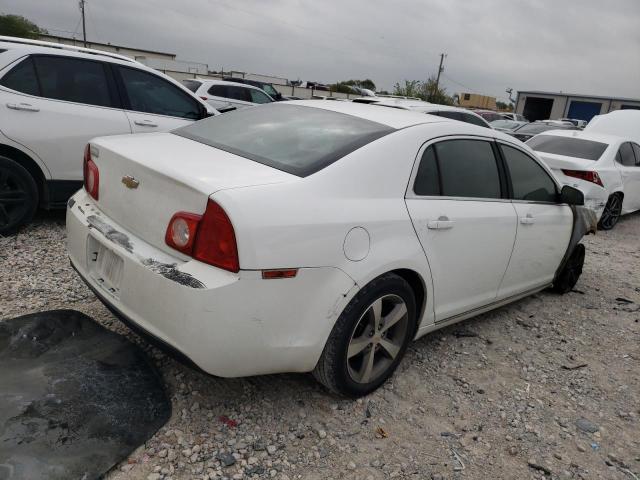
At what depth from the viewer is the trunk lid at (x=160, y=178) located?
2242 mm

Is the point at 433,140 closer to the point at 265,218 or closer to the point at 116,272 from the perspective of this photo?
the point at 265,218

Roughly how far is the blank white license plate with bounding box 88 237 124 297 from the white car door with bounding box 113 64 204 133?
2.83 m

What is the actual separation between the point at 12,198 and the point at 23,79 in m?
1.08

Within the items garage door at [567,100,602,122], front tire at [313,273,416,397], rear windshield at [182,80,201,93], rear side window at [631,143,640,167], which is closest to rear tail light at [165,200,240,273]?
front tire at [313,273,416,397]

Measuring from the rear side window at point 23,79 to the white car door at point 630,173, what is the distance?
27.2 ft

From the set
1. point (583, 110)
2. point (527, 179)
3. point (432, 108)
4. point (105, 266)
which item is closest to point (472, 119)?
point (432, 108)

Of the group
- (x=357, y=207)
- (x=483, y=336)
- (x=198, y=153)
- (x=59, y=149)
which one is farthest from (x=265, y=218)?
(x=59, y=149)

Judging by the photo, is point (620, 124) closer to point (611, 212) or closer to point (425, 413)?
point (611, 212)

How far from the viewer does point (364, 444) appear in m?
2.52

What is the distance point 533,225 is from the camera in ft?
12.5

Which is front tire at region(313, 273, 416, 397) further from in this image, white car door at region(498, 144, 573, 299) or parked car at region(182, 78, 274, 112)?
parked car at region(182, 78, 274, 112)

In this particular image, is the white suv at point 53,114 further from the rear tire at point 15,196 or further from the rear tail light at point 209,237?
the rear tail light at point 209,237

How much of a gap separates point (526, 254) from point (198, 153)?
8.37 ft

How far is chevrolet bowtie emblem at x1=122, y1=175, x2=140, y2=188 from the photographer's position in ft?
8.21
